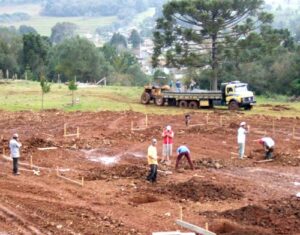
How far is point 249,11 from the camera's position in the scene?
57.9 metres

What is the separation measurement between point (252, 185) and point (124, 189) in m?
4.53

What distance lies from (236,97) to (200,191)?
81.3 ft

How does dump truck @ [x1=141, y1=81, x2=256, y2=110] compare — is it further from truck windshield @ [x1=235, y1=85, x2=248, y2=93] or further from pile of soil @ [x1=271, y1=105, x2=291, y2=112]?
pile of soil @ [x1=271, y1=105, x2=291, y2=112]

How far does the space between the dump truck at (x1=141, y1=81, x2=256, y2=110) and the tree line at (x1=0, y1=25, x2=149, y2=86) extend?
25369mm

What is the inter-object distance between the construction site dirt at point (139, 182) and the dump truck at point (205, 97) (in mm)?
7490

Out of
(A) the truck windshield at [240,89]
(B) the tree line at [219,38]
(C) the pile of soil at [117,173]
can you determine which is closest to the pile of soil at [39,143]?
(C) the pile of soil at [117,173]

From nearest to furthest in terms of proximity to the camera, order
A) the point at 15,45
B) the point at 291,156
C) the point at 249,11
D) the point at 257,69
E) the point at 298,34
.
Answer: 1. the point at 291,156
2. the point at 249,11
3. the point at 257,69
4. the point at 15,45
5. the point at 298,34

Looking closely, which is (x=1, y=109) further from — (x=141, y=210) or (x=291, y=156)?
(x=141, y=210)

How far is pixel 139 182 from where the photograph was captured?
23.0 metres

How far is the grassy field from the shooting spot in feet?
149

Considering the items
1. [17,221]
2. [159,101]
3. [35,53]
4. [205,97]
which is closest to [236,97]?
[205,97]

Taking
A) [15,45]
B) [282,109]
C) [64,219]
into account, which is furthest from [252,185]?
[15,45]

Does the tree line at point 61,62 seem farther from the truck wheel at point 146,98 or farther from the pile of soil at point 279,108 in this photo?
the pile of soil at point 279,108

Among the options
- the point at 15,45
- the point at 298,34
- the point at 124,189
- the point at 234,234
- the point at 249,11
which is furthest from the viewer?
the point at 298,34
